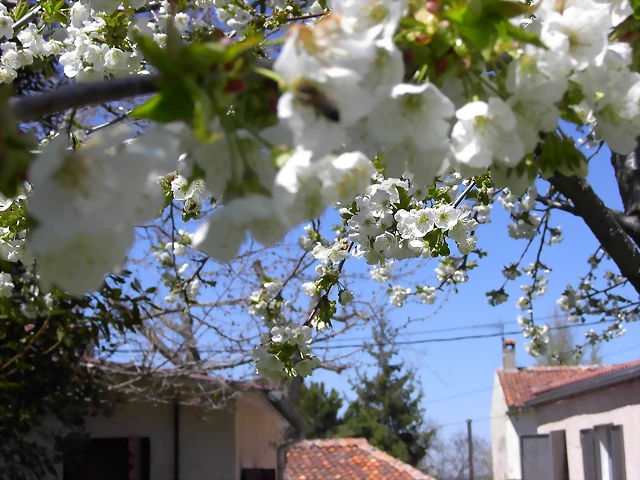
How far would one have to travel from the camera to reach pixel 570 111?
112 cm

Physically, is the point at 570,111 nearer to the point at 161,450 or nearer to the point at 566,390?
the point at 161,450

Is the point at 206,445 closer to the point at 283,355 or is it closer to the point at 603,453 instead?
the point at 283,355

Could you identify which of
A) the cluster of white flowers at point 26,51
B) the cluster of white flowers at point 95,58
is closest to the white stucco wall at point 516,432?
the cluster of white flowers at point 26,51

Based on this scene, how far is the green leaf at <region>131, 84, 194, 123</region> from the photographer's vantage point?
91cm

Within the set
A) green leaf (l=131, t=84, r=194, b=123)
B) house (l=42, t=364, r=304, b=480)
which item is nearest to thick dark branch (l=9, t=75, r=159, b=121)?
green leaf (l=131, t=84, r=194, b=123)

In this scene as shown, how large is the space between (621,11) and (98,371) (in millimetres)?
7423

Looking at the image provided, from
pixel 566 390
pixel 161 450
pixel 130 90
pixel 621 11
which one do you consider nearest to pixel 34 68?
pixel 130 90

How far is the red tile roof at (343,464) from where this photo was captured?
49.9 feet

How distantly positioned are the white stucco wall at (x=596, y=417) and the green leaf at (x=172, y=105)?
10.3 m

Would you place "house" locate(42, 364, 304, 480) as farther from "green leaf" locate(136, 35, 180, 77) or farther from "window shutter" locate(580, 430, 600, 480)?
"green leaf" locate(136, 35, 180, 77)

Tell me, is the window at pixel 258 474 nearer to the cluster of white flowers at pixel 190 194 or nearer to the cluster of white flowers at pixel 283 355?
the cluster of white flowers at pixel 283 355

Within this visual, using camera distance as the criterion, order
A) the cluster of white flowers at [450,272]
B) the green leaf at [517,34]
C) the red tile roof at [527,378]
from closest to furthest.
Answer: the green leaf at [517,34] → the cluster of white flowers at [450,272] → the red tile roof at [527,378]

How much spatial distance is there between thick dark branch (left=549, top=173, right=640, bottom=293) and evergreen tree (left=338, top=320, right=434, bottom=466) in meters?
29.6

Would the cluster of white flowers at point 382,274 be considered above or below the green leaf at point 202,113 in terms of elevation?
above
